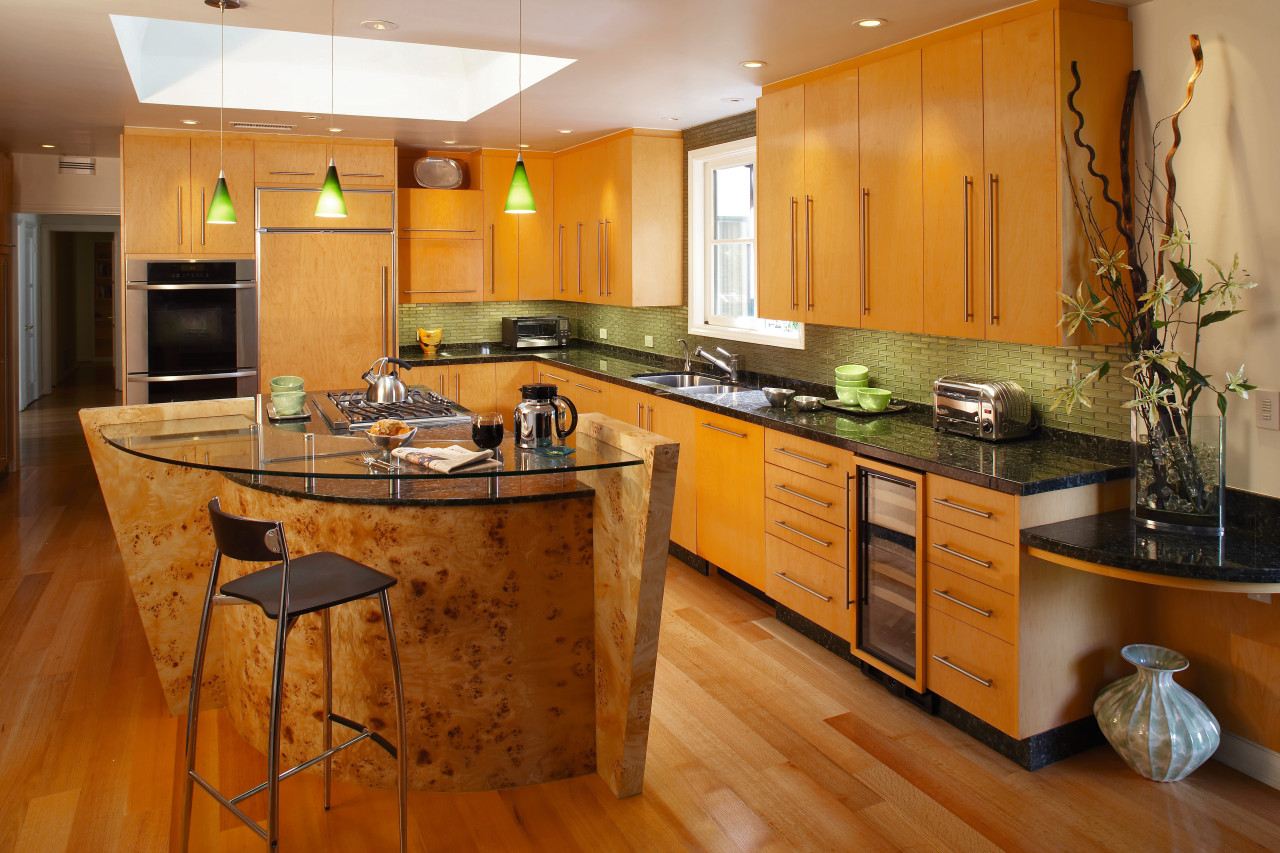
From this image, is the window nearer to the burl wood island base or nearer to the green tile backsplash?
the green tile backsplash

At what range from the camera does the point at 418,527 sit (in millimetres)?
2793

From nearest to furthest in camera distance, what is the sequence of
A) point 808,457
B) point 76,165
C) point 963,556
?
point 963,556 < point 808,457 < point 76,165

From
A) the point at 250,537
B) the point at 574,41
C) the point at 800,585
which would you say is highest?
the point at 574,41

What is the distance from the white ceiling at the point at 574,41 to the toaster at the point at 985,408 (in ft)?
4.32

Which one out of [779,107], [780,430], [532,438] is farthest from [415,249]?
[532,438]

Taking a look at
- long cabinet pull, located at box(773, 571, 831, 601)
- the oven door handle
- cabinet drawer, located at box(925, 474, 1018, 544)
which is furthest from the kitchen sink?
the oven door handle

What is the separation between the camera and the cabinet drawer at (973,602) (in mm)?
2951

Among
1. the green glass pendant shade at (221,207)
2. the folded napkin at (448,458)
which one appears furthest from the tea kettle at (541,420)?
the green glass pendant shade at (221,207)

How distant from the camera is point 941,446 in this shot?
3.45 m

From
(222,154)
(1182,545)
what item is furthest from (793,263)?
(222,154)

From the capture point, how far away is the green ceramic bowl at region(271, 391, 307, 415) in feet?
13.1

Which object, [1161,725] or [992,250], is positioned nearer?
[1161,725]

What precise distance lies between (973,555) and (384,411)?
247cm

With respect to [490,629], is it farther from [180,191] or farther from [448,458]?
[180,191]
